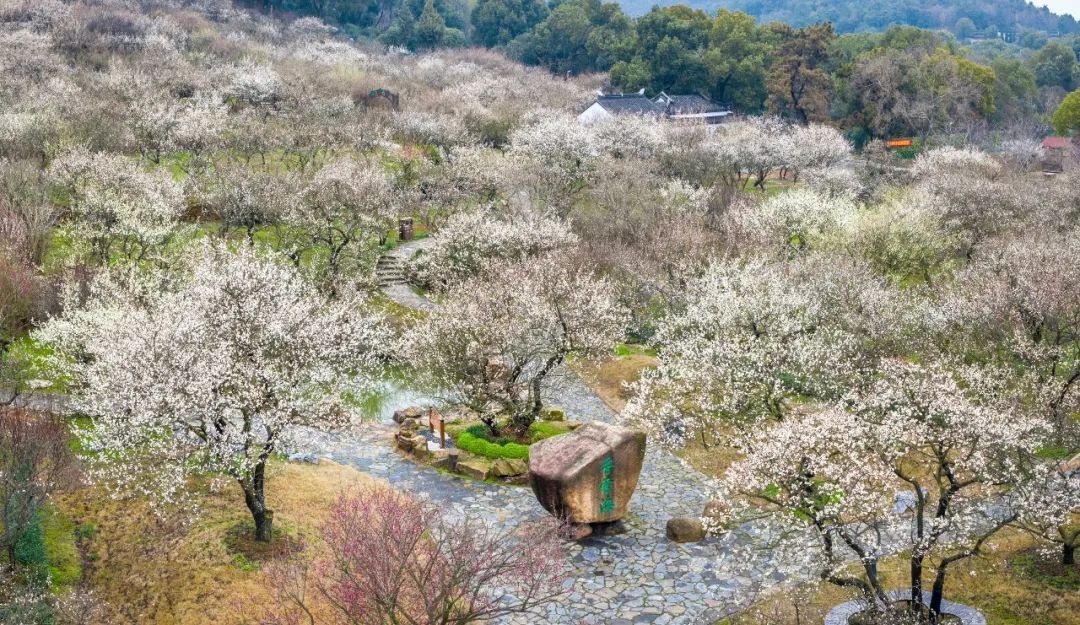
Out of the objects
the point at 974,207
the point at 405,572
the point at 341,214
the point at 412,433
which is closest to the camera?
the point at 405,572

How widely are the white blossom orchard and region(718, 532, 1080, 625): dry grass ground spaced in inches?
499

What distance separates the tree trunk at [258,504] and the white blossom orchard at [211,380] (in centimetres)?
3

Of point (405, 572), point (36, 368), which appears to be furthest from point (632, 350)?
point (405, 572)

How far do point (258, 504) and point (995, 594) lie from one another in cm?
1940

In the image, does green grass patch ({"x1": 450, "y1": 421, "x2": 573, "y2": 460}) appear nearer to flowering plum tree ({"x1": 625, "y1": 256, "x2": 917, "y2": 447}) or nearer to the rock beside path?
flowering plum tree ({"x1": 625, "y1": 256, "x2": 917, "y2": 447})

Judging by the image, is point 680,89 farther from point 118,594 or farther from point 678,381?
point 118,594

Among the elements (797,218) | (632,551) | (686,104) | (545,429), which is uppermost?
(686,104)

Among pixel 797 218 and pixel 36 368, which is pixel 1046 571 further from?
pixel 36 368

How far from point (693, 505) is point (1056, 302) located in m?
16.0

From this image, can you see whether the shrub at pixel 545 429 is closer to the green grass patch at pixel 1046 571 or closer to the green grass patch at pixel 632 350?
the green grass patch at pixel 632 350

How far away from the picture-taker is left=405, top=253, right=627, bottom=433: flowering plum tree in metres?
32.2

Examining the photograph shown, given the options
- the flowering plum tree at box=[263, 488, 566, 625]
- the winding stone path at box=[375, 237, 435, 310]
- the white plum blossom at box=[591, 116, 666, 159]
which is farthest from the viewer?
the white plum blossom at box=[591, 116, 666, 159]

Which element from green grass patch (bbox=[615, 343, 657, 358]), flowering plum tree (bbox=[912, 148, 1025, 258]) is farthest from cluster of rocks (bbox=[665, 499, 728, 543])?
flowering plum tree (bbox=[912, 148, 1025, 258])

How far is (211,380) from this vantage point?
22.2m
